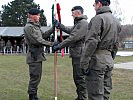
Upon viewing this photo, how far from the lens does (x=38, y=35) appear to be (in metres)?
8.01

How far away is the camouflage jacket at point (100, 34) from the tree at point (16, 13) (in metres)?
55.1

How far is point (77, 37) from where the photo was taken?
775cm

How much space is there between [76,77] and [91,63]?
2.22m

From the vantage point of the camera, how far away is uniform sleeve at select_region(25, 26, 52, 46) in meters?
7.94

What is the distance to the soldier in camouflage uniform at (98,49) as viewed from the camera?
5.86m

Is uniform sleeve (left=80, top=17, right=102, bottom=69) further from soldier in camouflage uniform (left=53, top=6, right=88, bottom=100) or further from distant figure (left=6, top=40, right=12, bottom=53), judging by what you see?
distant figure (left=6, top=40, right=12, bottom=53)

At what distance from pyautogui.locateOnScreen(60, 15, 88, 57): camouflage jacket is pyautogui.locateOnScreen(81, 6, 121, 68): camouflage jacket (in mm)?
1595

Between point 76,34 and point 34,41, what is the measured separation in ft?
3.32

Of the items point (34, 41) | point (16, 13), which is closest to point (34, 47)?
point (34, 41)

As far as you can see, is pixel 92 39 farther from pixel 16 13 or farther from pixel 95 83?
pixel 16 13

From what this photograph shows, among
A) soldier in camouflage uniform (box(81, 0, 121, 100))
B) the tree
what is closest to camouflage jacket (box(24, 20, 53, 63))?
soldier in camouflage uniform (box(81, 0, 121, 100))

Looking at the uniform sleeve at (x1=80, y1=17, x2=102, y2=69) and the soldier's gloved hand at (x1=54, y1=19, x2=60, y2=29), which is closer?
the uniform sleeve at (x1=80, y1=17, x2=102, y2=69)

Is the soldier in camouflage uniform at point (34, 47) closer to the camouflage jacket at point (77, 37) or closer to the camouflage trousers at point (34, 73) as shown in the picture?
the camouflage trousers at point (34, 73)

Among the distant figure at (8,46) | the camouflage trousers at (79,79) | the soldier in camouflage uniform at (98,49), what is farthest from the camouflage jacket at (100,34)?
the distant figure at (8,46)
